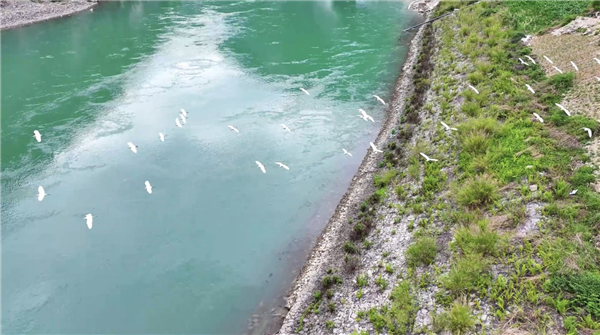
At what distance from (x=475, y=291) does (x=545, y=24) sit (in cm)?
1992

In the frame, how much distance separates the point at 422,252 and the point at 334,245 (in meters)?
3.22

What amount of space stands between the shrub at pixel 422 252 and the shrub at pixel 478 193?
1.87 meters

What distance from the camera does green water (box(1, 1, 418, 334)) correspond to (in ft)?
43.2

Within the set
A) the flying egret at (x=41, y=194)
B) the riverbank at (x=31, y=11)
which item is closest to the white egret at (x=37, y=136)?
the flying egret at (x=41, y=194)

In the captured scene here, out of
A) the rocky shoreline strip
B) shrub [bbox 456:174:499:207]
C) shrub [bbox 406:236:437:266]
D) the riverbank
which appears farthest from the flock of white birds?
the riverbank

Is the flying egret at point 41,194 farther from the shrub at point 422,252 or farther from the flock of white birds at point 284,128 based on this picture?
the shrub at point 422,252

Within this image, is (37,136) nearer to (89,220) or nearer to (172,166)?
(172,166)

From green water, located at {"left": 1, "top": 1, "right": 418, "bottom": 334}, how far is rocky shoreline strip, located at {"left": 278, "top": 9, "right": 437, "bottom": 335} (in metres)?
0.53

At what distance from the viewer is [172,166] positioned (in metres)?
19.0

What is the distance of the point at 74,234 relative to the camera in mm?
15336

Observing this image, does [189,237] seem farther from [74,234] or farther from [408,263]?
[408,263]

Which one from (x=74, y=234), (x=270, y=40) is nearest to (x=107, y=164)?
(x=74, y=234)

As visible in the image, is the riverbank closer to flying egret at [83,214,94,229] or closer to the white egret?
the white egret

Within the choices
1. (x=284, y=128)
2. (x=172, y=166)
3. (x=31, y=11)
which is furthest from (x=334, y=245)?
(x=31, y=11)
